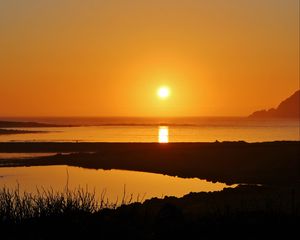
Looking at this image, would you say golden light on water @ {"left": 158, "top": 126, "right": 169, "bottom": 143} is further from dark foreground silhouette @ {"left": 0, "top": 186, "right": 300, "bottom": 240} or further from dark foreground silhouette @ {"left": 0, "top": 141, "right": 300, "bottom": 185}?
dark foreground silhouette @ {"left": 0, "top": 186, "right": 300, "bottom": 240}

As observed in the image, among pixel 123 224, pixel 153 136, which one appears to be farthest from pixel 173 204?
pixel 153 136

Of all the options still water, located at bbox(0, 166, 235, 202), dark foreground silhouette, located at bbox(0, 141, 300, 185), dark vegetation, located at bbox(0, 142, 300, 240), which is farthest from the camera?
dark foreground silhouette, located at bbox(0, 141, 300, 185)

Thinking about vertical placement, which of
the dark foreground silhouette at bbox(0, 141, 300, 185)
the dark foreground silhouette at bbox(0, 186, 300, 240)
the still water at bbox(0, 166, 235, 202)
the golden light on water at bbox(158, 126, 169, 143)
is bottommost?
the dark foreground silhouette at bbox(0, 186, 300, 240)

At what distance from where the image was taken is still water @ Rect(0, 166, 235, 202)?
34188 mm

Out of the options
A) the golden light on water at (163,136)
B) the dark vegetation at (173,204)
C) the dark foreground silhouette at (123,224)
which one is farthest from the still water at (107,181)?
the golden light on water at (163,136)

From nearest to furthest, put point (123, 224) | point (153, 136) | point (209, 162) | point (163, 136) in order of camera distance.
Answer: point (123, 224), point (209, 162), point (163, 136), point (153, 136)

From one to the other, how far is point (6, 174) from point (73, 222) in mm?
33869

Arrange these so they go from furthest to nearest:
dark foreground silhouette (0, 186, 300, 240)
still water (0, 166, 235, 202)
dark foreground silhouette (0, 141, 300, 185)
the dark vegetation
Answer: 1. dark foreground silhouette (0, 141, 300, 185)
2. still water (0, 166, 235, 202)
3. the dark vegetation
4. dark foreground silhouette (0, 186, 300, 240)

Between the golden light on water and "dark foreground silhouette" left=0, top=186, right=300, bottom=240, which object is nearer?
"dark foreground silhouette" left=0, top=186, right=300, bottom=240

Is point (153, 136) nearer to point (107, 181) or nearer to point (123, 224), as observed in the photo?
point (107, 181)

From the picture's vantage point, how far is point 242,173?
43.9 meters

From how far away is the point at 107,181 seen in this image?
38969 millimetres

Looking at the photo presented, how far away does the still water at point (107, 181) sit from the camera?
34188 mm

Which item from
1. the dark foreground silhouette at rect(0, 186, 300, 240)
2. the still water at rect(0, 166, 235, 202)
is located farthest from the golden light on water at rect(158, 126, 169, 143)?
the dark foreground silhouette at rect(0, 186, 300, 240)
